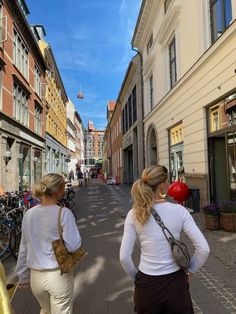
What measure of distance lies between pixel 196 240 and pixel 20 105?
2039 cm

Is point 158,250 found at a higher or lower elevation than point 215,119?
lower

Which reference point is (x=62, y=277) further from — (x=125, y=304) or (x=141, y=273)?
(x=125, y=304)

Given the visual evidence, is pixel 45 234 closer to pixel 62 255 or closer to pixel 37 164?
pixel 62 255

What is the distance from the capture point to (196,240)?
8.13ft

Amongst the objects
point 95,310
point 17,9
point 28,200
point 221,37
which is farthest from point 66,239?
point 17,9

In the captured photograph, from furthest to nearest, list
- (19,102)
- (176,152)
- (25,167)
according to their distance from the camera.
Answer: (25,167), (19,102), (176,152)

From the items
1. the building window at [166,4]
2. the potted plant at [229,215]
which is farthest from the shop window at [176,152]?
the potted plant at [229,215]

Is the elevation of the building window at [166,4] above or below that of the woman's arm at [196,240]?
above

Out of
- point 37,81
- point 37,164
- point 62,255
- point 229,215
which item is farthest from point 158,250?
point 37,81

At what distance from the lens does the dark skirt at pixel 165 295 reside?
2.39m

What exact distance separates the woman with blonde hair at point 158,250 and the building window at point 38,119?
2482 centimetres

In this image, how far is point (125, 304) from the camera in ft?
14.4

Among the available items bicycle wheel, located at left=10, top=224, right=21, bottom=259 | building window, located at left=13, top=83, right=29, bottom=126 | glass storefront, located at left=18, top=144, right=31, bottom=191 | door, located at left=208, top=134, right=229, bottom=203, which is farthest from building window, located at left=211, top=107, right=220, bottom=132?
glass storefront, located at left=18, top=144, right=31, bottom=191

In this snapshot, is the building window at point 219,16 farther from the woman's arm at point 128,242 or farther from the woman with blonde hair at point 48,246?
the woman's arm at point 128,242
